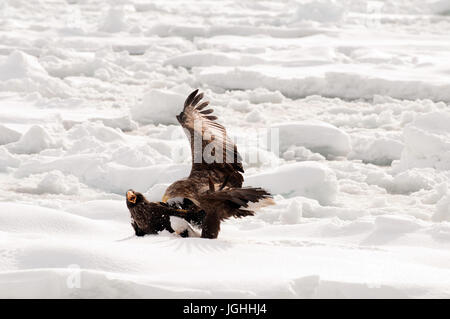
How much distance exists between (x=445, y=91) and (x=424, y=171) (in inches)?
171

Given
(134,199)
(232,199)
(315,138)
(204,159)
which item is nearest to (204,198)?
(232,199)

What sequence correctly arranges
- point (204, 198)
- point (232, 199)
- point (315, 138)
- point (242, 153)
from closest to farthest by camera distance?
point (232, 199) → point (204, 198) → point (242, 153) → point (315, 138)

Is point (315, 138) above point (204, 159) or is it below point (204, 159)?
below

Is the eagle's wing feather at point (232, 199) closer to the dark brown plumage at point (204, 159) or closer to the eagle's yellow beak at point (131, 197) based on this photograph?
the dark brown plumage at point (204, 159)

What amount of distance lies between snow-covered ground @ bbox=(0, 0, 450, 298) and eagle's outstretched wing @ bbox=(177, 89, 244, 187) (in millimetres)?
405

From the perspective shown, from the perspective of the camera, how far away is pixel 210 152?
14.4 feet

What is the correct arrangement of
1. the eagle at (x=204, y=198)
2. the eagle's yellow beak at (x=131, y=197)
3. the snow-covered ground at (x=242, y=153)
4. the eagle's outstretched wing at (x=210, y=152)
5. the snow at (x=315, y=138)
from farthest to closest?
the snow at (x=315, y=138) < the eagle's outstretched wing at (x=210, y=152) < the eagle's yellow beak at (x=131, y=197) < the eagle at (x=204, y=198) < the snow-covered ground at (x=242, y=153)

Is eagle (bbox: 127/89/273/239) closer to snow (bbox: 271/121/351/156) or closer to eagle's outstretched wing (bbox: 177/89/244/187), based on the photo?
eagle's outstretched wing (bbox: 177/89/244/187)

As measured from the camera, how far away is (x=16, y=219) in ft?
13.4

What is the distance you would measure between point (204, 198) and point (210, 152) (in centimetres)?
67

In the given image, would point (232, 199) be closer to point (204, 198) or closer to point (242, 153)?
point (204, 198)

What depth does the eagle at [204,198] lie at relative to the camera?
3.70 m

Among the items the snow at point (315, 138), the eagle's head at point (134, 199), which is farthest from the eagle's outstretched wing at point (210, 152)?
the snow at point (315, 138)

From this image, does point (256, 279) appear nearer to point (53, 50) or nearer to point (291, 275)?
point (291, 275)
